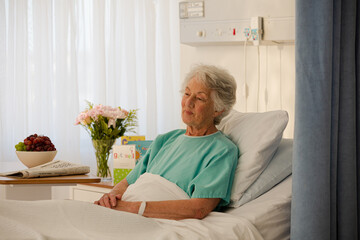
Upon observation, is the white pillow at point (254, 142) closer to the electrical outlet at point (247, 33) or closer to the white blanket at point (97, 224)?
the white blanket at point (97, 224)

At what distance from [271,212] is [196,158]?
37cm

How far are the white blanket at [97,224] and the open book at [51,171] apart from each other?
2.69 ft

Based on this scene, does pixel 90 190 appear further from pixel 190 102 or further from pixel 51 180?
pixel 190 102

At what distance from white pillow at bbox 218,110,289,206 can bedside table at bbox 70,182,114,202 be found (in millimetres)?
684

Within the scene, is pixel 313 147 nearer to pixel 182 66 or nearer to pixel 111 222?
pixel 111 222

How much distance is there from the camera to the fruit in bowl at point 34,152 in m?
2.73

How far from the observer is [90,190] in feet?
8.20

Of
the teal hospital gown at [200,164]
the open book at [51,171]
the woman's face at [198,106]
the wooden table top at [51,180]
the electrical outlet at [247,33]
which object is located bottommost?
the wooden table top at [51,180]

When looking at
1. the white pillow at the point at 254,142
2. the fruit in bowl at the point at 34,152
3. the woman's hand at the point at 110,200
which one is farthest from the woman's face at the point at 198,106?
the fruit in bowl at the point at 34,152

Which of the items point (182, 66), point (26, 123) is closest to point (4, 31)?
point (26, 123)

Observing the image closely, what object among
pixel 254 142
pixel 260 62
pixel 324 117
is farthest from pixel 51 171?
pixel 324 117

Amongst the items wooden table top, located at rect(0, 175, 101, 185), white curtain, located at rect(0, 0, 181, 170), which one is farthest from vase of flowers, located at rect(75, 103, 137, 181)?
white curtain, located at rect(0, 0, 181, 170)

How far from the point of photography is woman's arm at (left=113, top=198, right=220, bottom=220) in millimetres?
1807

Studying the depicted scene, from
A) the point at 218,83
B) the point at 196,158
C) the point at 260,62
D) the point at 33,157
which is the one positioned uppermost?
the point at 260,62
